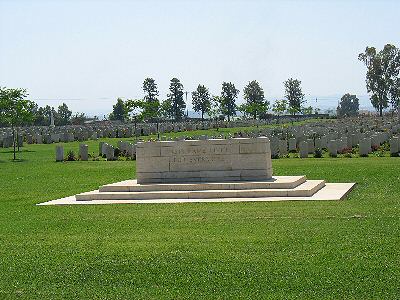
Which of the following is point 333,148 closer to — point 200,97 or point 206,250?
point 206,250

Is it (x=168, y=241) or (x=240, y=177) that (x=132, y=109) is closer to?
(x=240, y=177)

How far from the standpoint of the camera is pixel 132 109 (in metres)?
55.3

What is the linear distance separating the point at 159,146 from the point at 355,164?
7.85 m

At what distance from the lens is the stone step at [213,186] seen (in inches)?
675

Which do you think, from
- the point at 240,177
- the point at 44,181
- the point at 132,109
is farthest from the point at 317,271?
the point at 132,109

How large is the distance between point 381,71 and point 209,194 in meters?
85.8

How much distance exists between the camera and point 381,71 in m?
98.8

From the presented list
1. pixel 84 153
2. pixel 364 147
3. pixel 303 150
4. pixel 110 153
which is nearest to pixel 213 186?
pixel 303 150

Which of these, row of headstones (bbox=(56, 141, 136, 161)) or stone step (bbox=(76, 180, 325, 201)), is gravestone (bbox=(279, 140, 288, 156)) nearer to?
row of headstones (bbox=(56, 141, 136, 161))

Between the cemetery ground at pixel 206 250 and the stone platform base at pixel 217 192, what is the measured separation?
2.74ft

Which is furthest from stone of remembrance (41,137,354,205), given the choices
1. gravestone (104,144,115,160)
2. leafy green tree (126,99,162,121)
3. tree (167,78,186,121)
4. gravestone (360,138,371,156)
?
tree (167,78,186,121)

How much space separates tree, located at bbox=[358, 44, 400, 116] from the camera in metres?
98.4

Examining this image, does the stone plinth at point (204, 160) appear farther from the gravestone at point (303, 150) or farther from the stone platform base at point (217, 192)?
the gravestone at point (303, 150)

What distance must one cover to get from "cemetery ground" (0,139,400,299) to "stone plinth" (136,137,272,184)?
2.66m
